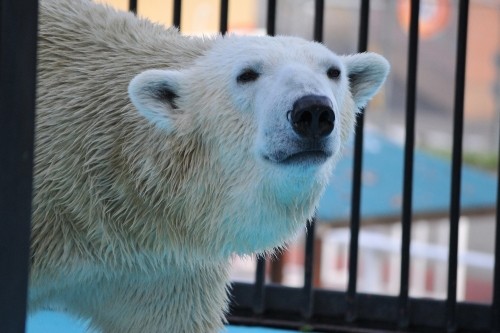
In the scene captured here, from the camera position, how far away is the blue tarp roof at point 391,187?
6.36 metres

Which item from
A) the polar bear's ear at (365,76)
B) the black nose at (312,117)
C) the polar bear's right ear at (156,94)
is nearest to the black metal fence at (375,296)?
the polar bear's ear at (365,76)

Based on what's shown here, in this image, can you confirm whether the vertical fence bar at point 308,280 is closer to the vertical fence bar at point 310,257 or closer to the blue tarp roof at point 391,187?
the vertical fence bar at point 310,257

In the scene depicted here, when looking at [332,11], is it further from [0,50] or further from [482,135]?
[0,50]

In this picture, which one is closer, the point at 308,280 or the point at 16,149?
the point at 16,149

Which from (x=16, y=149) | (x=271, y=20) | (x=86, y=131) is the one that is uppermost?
(x=271, y=20)

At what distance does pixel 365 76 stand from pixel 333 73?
0.75 ft

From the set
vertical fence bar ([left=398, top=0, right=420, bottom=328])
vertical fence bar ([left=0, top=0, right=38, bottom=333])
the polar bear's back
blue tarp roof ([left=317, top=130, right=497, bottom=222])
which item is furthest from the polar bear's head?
blue tarp roof ([left=317, top=130, right=497, bottom=222])

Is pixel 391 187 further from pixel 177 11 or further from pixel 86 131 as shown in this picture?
pixel 86 131

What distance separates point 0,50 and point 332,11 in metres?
12.9

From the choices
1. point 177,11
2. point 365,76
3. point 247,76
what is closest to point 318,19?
point 177,11

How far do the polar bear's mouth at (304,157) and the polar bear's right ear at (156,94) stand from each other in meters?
Result: 0.31

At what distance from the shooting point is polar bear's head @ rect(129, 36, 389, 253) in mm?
1889

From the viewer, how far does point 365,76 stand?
7.55 ft

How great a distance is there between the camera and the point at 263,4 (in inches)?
529
